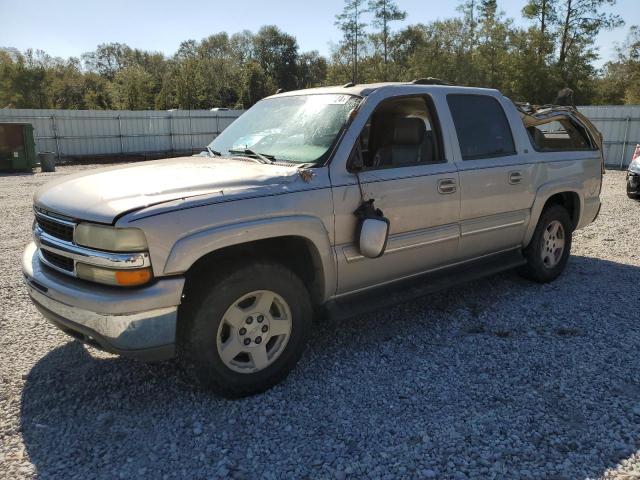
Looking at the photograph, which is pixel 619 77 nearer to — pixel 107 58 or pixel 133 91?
pixel 133 91

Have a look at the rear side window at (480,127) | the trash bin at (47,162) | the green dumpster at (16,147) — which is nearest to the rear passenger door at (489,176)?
the rear side window at (480,127)

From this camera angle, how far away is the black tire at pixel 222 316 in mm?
2955

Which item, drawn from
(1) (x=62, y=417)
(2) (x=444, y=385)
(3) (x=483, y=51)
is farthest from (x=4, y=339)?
(3) (x=483, y=51)

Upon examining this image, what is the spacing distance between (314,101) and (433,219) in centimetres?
131

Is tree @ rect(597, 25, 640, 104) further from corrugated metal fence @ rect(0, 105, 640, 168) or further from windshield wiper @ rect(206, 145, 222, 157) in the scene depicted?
windshield wiper @ rect(206, 145, 222, 157)

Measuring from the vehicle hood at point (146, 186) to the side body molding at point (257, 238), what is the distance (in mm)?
212

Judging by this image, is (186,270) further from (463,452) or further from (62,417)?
(463,452)

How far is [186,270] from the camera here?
112 inches

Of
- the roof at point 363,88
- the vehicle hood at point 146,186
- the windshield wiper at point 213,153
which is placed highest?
the roof at point 363,88

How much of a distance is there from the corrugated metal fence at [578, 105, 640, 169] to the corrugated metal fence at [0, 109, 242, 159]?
15.1 metres

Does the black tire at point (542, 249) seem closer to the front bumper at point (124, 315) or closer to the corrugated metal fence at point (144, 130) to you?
the front bumper at point (124, 315)

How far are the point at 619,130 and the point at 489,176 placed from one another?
1799 centimetres

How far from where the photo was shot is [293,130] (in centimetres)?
385

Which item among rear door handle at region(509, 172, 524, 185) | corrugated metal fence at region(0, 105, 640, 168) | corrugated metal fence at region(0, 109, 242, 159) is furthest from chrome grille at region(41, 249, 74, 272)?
corrugated metal fence at region(0, 109, 242, 159)
